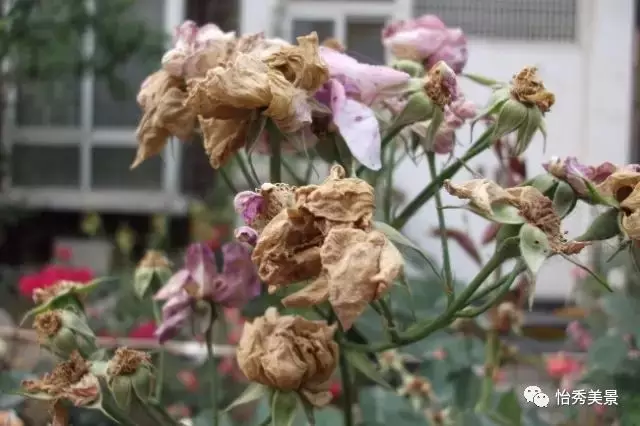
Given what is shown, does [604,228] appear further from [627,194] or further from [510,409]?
[510,409]

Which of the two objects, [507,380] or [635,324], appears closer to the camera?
[635,324]

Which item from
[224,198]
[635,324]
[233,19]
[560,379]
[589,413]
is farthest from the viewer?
[233,19]

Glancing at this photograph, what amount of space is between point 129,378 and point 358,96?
0.51 feet

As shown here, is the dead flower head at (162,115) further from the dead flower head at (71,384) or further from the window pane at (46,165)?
the window pane at (46,165)

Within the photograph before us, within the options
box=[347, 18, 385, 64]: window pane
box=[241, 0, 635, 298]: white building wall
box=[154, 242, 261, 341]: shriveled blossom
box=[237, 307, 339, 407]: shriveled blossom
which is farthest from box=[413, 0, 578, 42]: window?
box=[237, 307, 339, 407]: shriveled blossom

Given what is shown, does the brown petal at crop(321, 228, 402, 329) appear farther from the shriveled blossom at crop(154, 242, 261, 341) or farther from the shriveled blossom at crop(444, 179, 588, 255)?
the shriveled blossom at crop(154, 242, 261, 341)

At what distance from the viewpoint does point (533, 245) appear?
299 mm

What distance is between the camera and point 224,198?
9.86 ft

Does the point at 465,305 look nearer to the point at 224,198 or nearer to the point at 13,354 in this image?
the point at 13,354

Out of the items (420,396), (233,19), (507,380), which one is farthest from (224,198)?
(420,396)

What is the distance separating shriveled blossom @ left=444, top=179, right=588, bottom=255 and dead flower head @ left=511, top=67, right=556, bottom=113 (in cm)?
7

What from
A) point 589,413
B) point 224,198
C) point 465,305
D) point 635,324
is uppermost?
point 465,305

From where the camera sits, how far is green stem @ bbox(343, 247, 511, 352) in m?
0.32

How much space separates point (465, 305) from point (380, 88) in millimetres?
103
